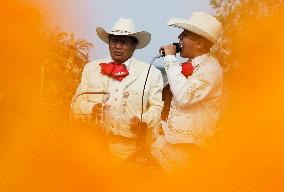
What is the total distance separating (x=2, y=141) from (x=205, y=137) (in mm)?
2061

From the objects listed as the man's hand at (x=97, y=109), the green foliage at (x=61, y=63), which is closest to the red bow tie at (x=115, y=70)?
the man's hand at (x=97, y=109)

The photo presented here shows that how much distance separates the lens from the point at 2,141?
5559mm

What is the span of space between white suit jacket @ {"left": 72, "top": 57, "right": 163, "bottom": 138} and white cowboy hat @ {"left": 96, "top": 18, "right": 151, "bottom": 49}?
23 centimetres

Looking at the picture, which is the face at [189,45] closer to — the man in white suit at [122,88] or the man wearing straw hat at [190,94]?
the man wearing straw hat at [190,94]

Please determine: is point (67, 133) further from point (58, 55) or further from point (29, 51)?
point (58, 55)

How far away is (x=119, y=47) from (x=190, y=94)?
1212mm

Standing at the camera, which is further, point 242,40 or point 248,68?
point 242,40

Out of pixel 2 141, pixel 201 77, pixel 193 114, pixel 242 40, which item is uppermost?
pixel 242 40

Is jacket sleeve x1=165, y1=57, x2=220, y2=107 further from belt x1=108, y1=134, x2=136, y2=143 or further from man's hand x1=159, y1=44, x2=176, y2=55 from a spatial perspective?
belt x1=108, y1=134, x2=136, y2=143

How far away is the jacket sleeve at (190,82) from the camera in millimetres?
4438

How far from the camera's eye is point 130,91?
17.8 ft

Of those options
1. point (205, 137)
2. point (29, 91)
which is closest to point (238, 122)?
point (205, 137)

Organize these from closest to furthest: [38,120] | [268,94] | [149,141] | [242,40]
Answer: [149,141] → [38,120] → [268,94] → [242,40]

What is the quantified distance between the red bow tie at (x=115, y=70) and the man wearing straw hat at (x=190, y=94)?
→ 2.78ft
